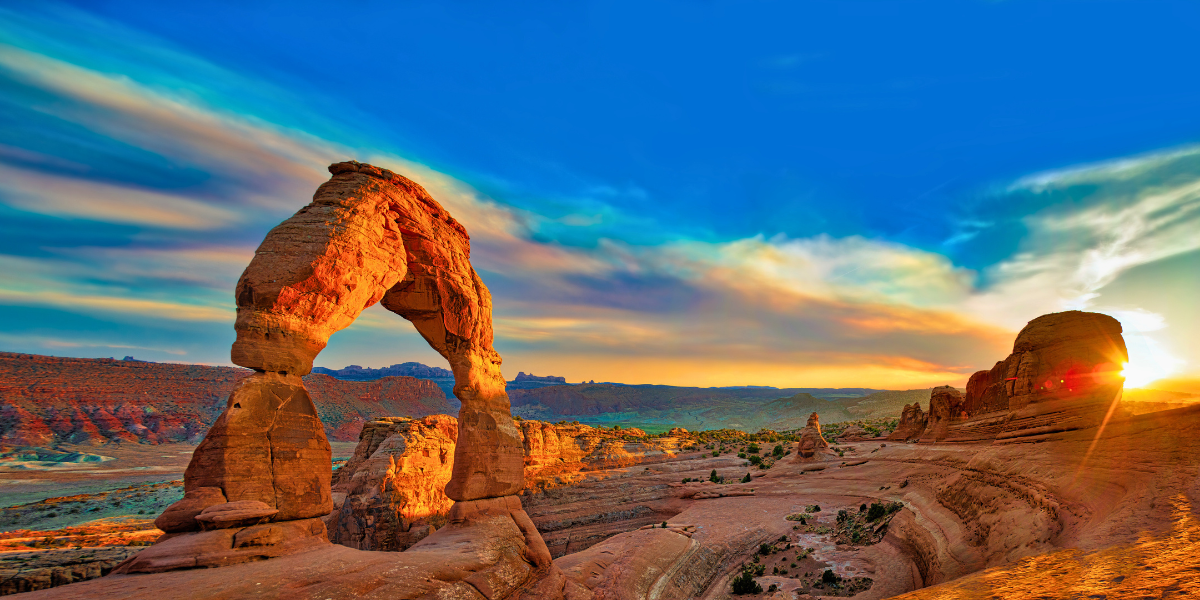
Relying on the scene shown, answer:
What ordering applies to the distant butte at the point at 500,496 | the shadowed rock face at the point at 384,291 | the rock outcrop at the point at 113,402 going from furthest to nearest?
the rock outcrop at the point at 113,402, the shadowed rock face at the point at 384,291, the distant butte at the point at 500,496

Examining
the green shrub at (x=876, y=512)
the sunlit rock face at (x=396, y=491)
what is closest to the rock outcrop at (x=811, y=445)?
the green shrub at (x=876, y=512)

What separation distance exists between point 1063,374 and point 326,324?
2606 centimetres

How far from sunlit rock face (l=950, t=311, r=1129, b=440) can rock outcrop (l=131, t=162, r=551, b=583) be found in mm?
17473

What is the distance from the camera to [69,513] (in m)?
32.8

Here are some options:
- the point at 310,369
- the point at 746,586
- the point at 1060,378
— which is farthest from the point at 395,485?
the point at 1060,378

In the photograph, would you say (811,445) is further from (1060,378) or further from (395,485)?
(395,485)

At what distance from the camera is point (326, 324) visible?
1067 cm

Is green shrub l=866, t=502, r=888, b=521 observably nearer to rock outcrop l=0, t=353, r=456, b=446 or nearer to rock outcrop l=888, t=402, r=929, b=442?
rock outcrop l=888, t=402, r=929, b=442

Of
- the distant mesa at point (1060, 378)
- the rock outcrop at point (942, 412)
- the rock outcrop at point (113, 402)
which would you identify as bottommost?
the rock outcrop at point (113, 402)

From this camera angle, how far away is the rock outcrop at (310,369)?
8.71 m

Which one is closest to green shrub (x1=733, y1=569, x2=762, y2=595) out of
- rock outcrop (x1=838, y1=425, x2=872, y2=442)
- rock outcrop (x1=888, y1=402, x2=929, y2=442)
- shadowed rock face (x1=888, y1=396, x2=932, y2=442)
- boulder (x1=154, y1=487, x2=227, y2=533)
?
boulder (x1=154, y1=487, x2=227, y2=533)

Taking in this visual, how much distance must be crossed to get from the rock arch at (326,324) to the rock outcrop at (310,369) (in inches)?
1.2

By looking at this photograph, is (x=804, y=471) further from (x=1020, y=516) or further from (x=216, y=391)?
(x=216, y=391)

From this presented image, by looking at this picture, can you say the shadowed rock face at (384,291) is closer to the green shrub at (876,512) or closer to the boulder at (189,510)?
the boulder at (189,510)
